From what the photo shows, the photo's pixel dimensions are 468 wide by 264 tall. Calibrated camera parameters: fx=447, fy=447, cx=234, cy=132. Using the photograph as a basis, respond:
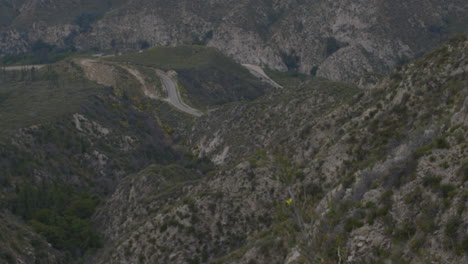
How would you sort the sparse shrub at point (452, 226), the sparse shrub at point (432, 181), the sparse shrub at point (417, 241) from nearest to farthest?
the sparse shrub at point (452, 226) → the sparse shrub at point (417, 241) → the sparse shrub at point (432, 181)

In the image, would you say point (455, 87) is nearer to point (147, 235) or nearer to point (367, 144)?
point (367, 144)

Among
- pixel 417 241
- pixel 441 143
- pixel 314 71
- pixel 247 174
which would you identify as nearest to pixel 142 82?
pixel 314 71

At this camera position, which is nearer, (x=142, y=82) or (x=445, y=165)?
(x=445, y=165)

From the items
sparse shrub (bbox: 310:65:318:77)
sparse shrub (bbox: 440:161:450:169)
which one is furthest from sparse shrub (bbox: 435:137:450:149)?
sparse shrub (bbox: 310:65:318:77)

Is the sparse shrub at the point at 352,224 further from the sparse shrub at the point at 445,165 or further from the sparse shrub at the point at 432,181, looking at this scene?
the sparse shrub at the point at 445,165

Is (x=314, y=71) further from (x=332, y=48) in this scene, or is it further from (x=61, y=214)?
(x=61, y=214)

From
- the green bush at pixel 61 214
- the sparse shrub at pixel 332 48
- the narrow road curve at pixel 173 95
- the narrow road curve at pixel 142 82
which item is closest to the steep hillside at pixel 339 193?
the green bush at pixel 61 214
